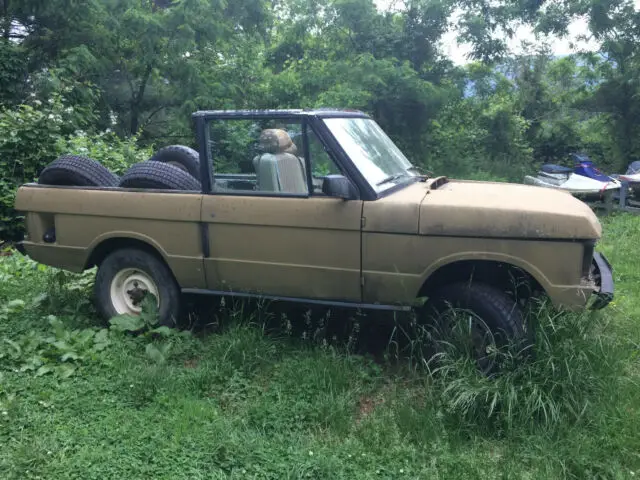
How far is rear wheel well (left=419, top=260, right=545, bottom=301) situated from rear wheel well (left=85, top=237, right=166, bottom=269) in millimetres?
2268

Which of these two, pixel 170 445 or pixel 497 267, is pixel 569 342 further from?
pixel 170 445

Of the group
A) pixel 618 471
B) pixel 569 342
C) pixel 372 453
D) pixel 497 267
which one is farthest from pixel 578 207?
pixel 372 453

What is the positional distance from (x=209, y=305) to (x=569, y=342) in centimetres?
307

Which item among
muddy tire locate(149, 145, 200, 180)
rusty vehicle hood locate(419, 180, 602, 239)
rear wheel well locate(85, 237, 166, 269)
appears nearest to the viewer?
rusty vehicle hood locate(419, 180, 602, 239)

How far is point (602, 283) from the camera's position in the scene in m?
3.98

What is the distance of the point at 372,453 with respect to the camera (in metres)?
3.25

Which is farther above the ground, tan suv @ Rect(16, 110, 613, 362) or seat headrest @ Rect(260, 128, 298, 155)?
seat headrest @ Rect(260, 128, 298, 155)

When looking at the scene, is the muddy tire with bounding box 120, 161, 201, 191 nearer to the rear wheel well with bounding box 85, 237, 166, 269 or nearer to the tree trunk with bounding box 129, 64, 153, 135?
the rear wheel well with bounding box 85, 237, 166, 269

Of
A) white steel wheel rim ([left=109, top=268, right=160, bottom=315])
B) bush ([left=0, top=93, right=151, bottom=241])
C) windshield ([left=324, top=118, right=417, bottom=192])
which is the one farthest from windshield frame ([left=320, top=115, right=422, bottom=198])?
bush ([left=0, top=93, right=151, bottom=241])

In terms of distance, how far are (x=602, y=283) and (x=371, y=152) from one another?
190 centimetres

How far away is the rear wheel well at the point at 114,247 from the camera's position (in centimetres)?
490

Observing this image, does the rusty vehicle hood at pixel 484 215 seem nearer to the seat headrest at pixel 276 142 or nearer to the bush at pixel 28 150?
the seat headrest at pixel 276 142

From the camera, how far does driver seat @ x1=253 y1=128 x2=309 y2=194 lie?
434 cm

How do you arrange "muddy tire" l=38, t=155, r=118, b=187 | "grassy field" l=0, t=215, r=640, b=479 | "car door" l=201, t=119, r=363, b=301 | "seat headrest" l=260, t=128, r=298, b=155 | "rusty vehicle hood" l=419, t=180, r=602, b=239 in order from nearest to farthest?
"grassy field" l=0, t=215, r=640, b=479 → "rusty vehicle hood" l=419, t=180, r=602, b=239 → "car door" l=201, t=119, r=363, b=301 → "seat headrest" l=260, t=128, r=298, b=155 → "muddy tire" l=38, t=155, r=118, b=187
